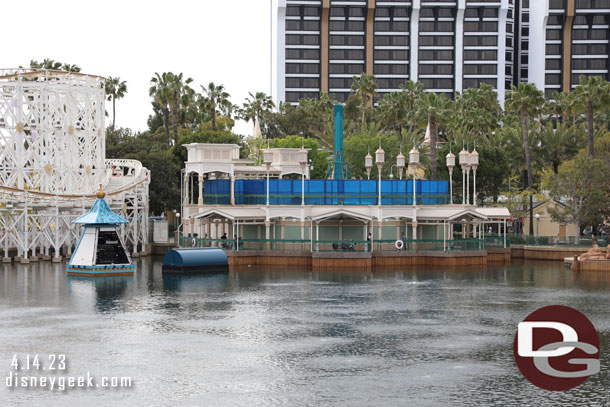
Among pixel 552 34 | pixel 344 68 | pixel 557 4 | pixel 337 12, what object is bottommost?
pixel 344 68

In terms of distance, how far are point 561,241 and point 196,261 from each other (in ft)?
113

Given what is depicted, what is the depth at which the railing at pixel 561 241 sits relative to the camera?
82.9 metres

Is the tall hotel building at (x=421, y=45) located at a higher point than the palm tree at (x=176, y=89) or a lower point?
higher

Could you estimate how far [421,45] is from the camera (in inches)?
7544

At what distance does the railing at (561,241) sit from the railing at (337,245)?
915 centimetres

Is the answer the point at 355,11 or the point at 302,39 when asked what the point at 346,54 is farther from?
the point at 302,39

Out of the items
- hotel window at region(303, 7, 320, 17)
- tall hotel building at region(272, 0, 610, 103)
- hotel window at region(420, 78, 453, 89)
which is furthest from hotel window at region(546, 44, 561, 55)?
hotel window at region(303, 7, 320, 17)

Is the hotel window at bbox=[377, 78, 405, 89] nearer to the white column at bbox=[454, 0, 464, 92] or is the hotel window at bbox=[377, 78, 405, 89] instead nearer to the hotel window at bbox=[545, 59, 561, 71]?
the white column at bbox=[454, 0, 464, 92]

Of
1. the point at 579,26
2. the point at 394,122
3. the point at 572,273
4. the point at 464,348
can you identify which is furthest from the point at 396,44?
the point at 464,348

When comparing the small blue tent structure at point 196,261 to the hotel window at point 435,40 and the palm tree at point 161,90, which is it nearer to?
the palm tree at point 161,90

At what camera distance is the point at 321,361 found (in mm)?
35156

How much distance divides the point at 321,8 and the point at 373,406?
16656 cm

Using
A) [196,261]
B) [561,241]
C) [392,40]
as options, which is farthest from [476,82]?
[196,261]

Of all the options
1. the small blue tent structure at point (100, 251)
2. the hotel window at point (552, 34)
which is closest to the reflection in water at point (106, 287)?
the small blue tent structure at point (100, 251)
